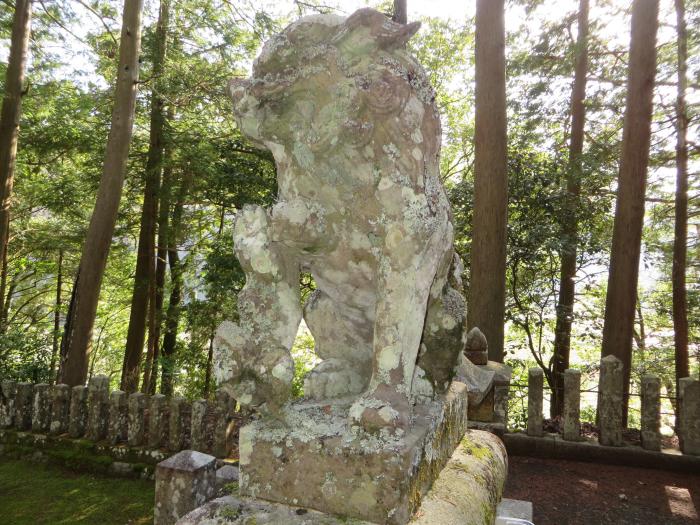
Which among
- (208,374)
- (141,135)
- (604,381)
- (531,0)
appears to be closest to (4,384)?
(208,374)

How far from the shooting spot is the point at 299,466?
1.54m

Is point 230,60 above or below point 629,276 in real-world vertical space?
above

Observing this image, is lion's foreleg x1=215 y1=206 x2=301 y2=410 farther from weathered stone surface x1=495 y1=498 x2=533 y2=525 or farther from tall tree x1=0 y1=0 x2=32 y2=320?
tall tree x1=0 y1=0 x2=32 y2=320

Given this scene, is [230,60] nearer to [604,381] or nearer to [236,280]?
[236,280]

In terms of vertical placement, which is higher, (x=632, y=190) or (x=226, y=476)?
(x=632, y=190)

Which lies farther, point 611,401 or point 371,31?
point 611,401

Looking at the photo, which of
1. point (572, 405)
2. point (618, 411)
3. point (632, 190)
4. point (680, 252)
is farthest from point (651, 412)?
point (680, 252)

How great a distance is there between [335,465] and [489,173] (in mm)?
5370

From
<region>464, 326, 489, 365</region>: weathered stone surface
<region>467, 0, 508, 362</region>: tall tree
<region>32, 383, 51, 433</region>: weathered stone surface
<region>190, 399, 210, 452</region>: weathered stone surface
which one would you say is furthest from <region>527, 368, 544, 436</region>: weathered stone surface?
<region>32, 383, 51, 433</region>: weathered stone surface

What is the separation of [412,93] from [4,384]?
6.57 m

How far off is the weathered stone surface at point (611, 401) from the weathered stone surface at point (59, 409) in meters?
6.13

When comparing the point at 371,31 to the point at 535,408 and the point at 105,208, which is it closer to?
the point at 535,408

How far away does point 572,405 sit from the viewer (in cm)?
510

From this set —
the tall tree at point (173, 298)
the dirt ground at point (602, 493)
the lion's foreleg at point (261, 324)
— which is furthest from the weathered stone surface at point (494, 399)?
the tall tree at point (173, 298)
